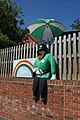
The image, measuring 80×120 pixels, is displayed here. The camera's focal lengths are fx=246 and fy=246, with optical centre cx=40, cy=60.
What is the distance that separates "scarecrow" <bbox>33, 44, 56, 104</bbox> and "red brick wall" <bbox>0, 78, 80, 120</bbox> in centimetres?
17

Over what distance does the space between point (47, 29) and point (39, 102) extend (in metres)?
2.26

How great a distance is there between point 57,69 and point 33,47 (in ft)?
5.26

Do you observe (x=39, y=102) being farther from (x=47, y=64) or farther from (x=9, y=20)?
(x=9, y=20)

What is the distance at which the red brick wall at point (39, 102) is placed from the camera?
17.5 feet

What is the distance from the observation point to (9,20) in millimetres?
20344

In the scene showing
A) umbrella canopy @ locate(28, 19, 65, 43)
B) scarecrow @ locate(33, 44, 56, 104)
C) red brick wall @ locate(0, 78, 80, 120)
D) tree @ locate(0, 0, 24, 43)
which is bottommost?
red brick wall @ locate(0, 78, 80, 120)

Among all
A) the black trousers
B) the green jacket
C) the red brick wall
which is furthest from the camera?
the green jacket

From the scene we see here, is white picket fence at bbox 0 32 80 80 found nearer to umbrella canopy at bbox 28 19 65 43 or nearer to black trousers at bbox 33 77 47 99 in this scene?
umbrella canopy at bbox 28 19 65 43

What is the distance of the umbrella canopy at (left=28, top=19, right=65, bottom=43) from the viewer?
7402mm

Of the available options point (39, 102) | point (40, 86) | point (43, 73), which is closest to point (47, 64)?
point (43, 73)

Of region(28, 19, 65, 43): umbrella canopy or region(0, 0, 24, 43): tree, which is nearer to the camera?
region(28, 19, 65, 43): umbrella canopy

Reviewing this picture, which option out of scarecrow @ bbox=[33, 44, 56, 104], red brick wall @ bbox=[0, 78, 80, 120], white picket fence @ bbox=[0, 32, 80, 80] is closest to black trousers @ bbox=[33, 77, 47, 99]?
scarecrow @ bbox=[33, 44, 56, 104]

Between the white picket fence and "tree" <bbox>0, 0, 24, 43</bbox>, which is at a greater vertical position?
"tree" <bbox>0, 0, 24, 43</bbox>

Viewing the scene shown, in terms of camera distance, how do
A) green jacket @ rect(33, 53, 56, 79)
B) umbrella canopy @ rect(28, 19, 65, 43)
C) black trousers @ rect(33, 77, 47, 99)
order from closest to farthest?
black trousers @ rect(33, 77, 47, 99) < green jacket @ rect(33, 53, 56, 79) < umbrella canopy @ rect(28, 19, 65, 43)
